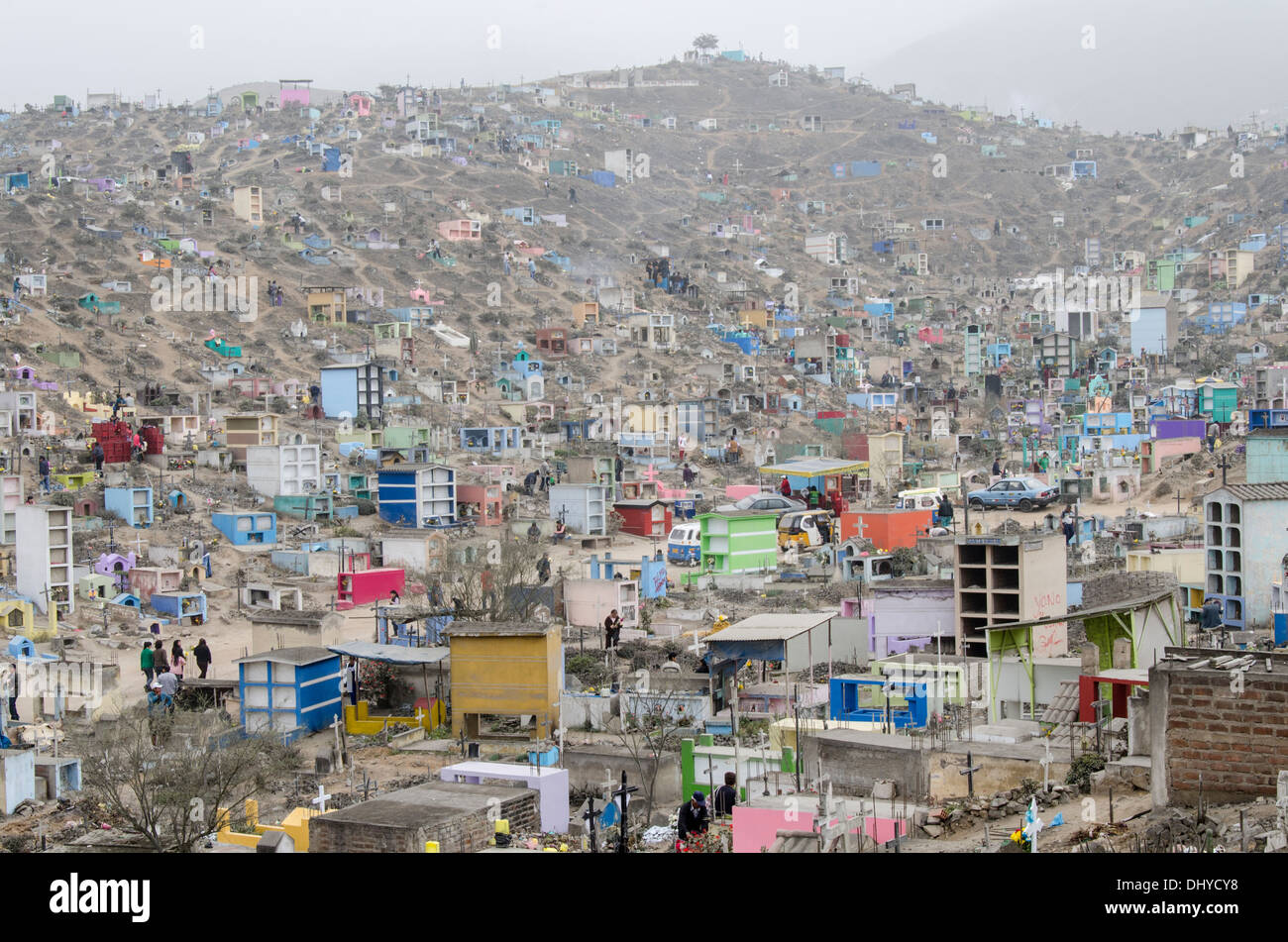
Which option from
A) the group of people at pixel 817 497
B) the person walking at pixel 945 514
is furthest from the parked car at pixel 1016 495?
the person walking at pixel 945 514

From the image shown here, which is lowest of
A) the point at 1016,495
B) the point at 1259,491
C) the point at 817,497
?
the point at 1016,495

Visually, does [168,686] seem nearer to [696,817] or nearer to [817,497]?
[696,817]

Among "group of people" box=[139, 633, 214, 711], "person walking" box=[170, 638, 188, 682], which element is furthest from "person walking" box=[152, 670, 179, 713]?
"person walking" box=[170, 638, 188, 682]

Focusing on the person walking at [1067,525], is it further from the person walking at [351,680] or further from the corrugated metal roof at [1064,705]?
the person walking at [351,680]

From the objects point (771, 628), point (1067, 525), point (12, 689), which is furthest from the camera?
point (1067, 525)

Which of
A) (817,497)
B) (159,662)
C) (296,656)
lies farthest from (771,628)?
(817,497)

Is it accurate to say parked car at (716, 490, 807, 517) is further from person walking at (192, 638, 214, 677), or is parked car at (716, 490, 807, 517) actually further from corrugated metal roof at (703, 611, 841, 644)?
person walking at (192, 638, 214, 677)
